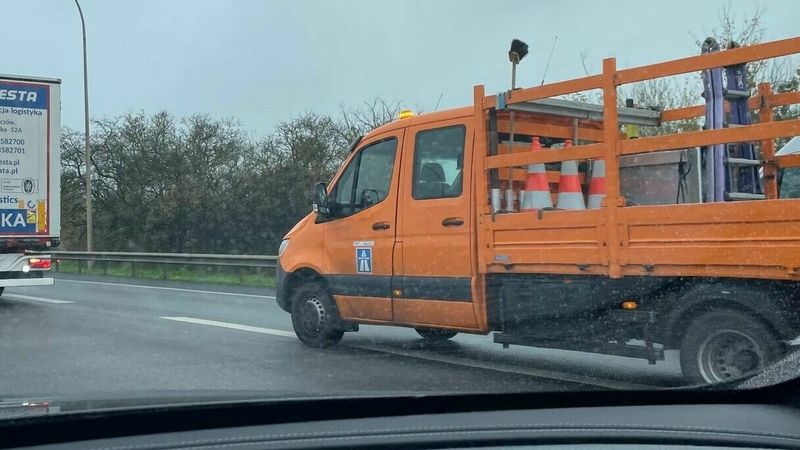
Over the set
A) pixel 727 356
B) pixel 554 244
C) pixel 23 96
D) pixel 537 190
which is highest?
pixel 23 96

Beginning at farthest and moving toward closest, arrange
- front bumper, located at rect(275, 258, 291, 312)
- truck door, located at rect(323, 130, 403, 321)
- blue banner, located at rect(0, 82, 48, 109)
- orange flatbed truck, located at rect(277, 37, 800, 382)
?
blue banner, located at rect(0, 82, 48, 109)
front bumper, located at rect(275, 258, 291, 312)
truck door, located at rect(323, 130, 403, 321)
orange flatbed truck, located at rect(277, 37, 800, 382)

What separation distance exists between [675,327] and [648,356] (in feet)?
1.00

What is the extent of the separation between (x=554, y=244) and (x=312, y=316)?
305 cm

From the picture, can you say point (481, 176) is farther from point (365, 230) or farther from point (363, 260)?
point (363, 260)

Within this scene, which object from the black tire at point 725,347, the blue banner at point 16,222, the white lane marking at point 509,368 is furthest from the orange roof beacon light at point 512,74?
the blue banner at point 16,222

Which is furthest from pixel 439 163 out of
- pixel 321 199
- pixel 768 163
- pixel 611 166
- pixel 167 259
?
pixel 167 259

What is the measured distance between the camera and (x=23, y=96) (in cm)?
1410

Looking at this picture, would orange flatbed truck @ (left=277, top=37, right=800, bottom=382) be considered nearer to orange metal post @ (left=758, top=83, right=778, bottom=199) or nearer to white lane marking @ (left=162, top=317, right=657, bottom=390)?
orange metal post @ (left=758, top=83, right=778, bottom=199)

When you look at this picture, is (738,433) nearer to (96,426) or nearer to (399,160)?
(96,426)

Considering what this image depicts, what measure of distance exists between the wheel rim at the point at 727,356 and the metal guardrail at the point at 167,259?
9270 mm

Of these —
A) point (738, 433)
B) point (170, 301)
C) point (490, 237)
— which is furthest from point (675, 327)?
point (170, 301)

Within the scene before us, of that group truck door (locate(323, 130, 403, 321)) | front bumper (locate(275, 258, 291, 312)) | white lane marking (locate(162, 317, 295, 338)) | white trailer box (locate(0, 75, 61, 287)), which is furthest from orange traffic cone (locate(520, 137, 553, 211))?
white trailer box (locate(0, 75, 61, 287))

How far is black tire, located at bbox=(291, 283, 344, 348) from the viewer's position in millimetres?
8414

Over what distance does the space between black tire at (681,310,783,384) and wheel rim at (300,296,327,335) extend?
3.79 meters
